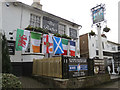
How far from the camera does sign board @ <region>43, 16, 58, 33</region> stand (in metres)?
10.7

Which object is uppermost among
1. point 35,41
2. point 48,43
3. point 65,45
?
point 35,41

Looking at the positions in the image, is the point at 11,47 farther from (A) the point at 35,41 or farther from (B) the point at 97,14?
(B) the point at 97,14

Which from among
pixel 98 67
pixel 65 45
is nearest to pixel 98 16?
pixel 65 45

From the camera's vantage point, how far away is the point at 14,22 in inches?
340

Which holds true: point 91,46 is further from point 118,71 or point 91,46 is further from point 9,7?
point 9,7

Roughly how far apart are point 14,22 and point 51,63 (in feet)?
18.0

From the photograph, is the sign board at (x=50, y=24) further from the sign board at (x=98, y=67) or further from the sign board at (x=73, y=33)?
the sign board at (x=98, y=67)

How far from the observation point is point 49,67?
6086mm

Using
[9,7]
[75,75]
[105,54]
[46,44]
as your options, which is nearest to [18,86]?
[75,75]

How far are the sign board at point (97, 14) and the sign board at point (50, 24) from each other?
437cm

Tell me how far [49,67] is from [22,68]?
11.0ft

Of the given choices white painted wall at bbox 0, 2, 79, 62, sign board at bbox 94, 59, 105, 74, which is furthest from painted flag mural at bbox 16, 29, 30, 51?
sign board at bbox 94, 59, 105, 74

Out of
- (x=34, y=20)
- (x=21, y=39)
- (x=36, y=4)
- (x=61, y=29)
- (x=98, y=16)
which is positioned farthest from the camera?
(x=61, y=29)

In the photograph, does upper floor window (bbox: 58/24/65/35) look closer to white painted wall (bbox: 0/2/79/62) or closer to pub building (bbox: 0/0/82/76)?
pub building (bbox: 0/0/82/76)
